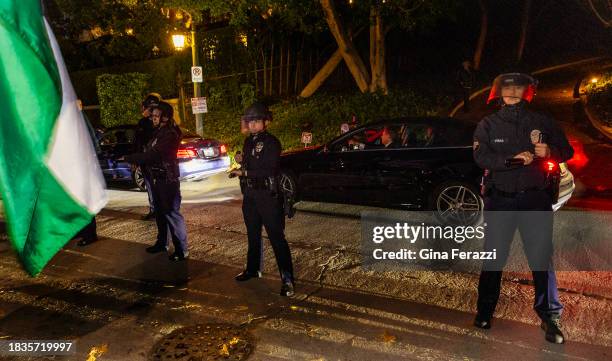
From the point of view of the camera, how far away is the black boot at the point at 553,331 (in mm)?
3900

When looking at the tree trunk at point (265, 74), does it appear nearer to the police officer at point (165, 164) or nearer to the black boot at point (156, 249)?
the black boot at point (156, 249)

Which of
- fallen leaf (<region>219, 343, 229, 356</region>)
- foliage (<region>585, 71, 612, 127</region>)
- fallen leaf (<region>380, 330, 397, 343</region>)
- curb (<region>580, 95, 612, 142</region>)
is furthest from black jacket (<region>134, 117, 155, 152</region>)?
foliage (<region>585, 71, 612, 127</region>)

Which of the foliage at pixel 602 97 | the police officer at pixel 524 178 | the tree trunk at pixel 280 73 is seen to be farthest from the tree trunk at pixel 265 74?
the police officer at pixel 524 178

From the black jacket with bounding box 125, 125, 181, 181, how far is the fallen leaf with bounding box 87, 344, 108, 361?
2.29 meters

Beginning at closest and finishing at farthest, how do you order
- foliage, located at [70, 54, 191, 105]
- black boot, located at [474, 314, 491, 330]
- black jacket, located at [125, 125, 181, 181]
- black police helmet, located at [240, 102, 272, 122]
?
black boot, located at [474, 314, 491, 330], black police helmet, located at [240, 102, 272, 122], black jacket, located at [125, 125, 181, 181], foliage, located at [70, 54, 191, 105]

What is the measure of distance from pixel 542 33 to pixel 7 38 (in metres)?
32.3

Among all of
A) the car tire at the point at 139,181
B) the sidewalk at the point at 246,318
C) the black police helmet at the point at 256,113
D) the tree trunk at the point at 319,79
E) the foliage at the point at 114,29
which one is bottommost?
the sidewalk at the point at 246,318

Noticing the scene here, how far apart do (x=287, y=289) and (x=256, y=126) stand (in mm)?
1546

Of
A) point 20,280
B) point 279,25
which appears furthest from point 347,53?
point 20,280

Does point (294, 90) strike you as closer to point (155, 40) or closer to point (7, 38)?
point (155, 40)

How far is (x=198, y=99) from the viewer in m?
13.9

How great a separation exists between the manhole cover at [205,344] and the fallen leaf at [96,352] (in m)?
0.38

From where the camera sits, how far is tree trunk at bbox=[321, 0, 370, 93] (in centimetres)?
1600

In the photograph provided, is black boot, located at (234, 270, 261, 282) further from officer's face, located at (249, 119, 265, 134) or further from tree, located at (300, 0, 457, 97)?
tree, located at (300, 0, 457, 97)
